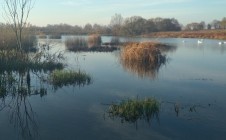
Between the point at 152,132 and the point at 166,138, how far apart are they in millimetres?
417

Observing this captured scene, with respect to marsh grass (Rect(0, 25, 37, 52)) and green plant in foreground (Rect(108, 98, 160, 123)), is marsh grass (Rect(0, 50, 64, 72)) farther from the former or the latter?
green plant in foreground (Rect(108, 98, 160, 123))

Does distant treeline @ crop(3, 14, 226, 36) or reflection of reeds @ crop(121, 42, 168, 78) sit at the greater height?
distant treeline @ crop(3, 14, 226, 36)

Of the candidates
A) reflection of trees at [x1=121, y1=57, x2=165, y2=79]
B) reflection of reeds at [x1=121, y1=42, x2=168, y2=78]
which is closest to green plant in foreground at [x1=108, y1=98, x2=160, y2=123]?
reflection of trees at [x1=121, y1=57, x2=165, y2=79]

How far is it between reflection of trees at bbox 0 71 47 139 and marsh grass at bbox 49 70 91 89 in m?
0.92

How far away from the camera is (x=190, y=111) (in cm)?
884

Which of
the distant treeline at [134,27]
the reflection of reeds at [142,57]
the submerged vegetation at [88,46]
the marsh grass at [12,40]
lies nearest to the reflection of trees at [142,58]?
the reflection of reeds at [142,57]

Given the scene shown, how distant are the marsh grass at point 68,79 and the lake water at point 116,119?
1.18 ft

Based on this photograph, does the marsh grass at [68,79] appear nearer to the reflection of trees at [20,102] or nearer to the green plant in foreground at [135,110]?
the reflection of trees at [20,102]

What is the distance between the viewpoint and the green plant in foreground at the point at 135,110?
812cm

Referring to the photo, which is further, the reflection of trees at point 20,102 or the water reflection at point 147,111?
the water reflection at point 147,111

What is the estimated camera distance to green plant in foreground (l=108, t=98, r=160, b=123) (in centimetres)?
812

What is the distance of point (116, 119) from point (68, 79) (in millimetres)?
5078

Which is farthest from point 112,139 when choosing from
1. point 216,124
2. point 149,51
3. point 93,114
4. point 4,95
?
point 149,51

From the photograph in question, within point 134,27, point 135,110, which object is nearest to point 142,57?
point 135,110
